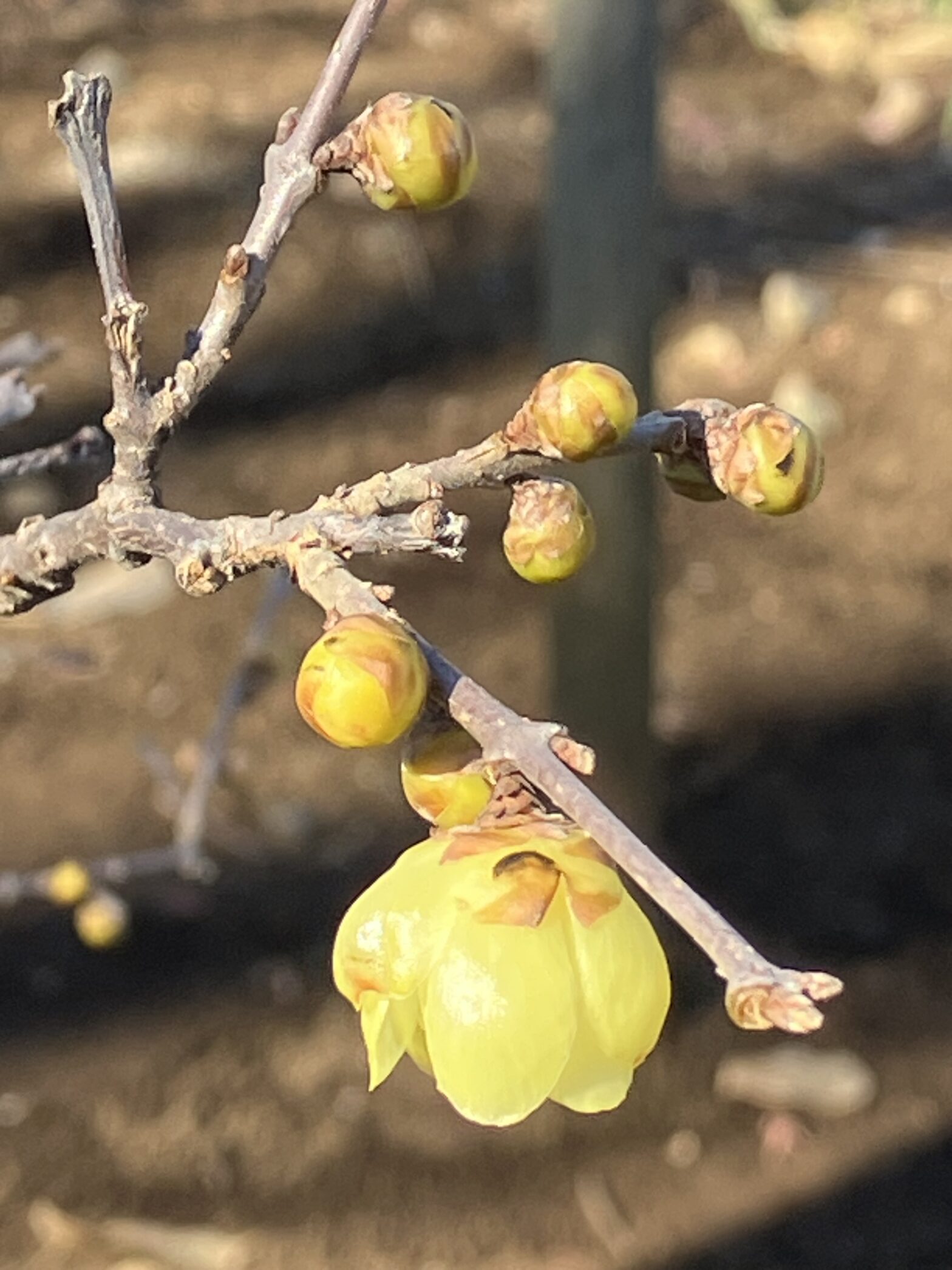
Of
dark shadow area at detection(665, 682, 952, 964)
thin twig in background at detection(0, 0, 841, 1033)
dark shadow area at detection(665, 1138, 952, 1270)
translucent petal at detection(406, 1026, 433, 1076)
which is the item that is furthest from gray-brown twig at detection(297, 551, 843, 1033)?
dark shadow area at detection(665, 682, 952, 964)

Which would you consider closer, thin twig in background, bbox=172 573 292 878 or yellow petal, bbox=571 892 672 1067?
yellow petal, bbox=571 892 672 1067

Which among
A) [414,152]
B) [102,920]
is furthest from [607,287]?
[414,152]

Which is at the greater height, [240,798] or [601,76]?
[601,76]

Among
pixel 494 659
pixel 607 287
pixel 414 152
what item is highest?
pixel 414 152

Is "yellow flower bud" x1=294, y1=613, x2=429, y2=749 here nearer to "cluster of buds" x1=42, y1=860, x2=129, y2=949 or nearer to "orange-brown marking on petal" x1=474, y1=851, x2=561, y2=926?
"orange-brown marking on petal" x1=474, y1=851, x2=561, y2=926

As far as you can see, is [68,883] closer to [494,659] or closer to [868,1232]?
[868,1232]

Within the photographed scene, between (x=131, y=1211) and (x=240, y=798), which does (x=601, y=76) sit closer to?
(x=240, y=798)

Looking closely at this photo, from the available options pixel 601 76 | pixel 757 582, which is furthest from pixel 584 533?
pixel 757 582
